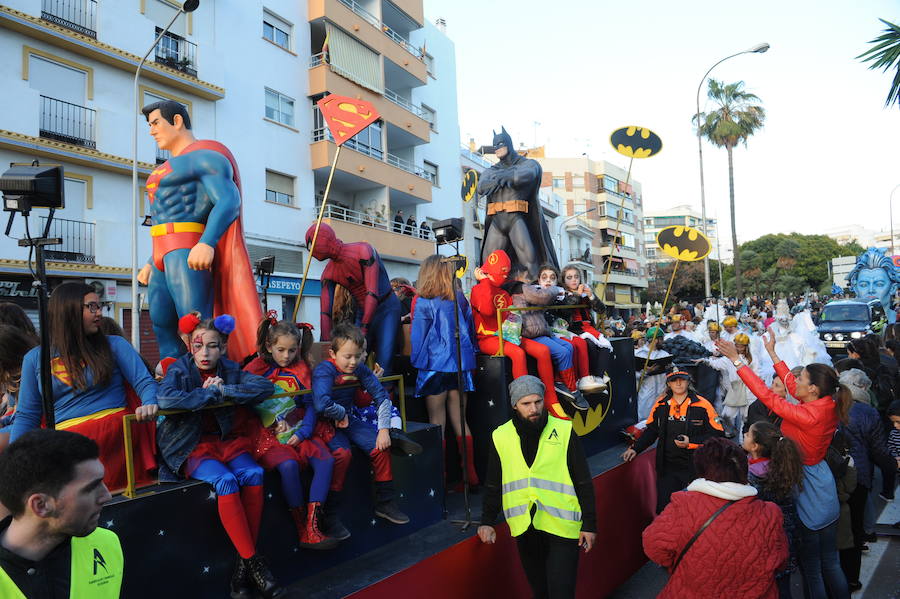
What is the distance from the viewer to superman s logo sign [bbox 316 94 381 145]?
475 cm

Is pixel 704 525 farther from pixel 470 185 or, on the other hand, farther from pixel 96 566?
pixel 470 185

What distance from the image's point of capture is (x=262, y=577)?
2.70 m

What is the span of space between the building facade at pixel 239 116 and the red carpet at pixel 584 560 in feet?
36.3

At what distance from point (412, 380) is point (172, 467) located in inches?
115

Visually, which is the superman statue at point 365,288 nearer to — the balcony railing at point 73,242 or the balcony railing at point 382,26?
the balcony railing at point 73,242

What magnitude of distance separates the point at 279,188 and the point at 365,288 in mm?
15057

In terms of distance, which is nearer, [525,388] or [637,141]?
[525,388]

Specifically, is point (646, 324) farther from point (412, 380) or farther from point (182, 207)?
point (182, 207)

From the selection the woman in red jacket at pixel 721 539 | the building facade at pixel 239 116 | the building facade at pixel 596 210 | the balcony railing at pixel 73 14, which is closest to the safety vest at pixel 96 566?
the woman in red jacket at pixel 721 539

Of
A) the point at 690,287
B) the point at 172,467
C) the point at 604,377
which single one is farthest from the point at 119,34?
the point at 690,287

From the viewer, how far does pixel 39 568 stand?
1465 mm

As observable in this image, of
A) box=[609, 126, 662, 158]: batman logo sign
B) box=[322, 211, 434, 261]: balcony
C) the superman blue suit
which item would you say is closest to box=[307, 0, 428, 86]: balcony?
box=[322, 211, 434, 261]: balcony

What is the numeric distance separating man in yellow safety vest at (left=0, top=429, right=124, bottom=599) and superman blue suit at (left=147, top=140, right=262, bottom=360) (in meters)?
2.45

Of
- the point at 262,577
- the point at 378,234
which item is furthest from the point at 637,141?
the point at 378,234
